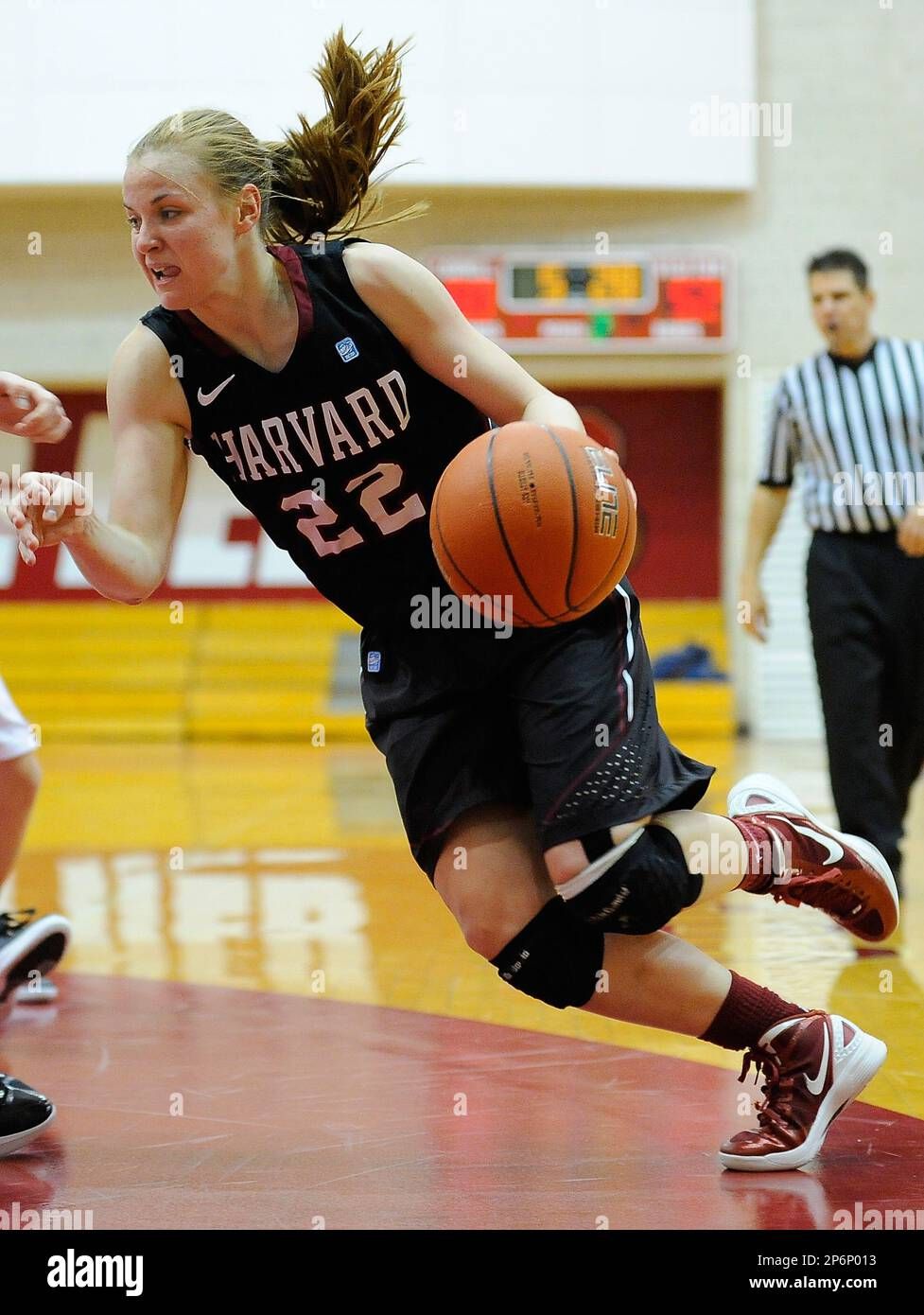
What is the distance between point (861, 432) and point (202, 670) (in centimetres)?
881

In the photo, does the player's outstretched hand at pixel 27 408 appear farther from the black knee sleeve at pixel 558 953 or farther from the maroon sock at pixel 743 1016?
the maroon sock at pixel 743 1016

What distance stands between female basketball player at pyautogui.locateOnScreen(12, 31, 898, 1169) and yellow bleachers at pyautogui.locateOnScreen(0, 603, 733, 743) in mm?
9578

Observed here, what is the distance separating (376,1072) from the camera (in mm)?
3295

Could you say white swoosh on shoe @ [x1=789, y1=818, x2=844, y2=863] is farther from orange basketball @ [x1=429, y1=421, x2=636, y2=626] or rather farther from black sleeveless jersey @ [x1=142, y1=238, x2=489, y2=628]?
black sleeveless jersey @ [x1=142, y1=238, x2=489, y2=628]

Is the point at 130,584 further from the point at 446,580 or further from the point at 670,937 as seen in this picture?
the point at 670,937

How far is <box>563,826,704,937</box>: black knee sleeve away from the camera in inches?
94.7

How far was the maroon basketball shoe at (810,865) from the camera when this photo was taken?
2.75 m

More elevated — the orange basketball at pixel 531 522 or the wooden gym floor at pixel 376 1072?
the orange basketball at pixel 531 522

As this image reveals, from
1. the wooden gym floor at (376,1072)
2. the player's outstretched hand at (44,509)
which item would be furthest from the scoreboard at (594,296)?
the player's outstretched hand at (44,509)

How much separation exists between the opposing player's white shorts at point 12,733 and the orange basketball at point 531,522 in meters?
1.74

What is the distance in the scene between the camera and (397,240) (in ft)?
41.0

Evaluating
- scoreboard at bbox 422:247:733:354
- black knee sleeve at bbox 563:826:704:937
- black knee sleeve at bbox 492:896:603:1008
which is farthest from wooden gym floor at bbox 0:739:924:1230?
scoreboard at bbox 422:247:733:354

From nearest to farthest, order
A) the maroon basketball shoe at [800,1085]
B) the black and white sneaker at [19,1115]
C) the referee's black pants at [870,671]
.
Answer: the maroon basketball shoe at [800,1085], the black and white sneaker at [19,1115], the referee's black pants at [870,671]

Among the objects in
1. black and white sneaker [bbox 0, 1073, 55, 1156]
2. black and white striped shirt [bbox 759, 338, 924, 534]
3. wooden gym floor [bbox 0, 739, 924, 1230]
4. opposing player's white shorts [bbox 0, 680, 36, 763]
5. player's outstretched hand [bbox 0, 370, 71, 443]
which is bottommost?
wooden gym floor [bbox 0, 739, 924, 1230]
